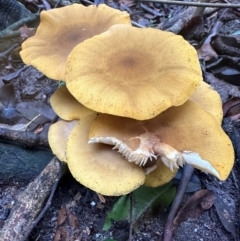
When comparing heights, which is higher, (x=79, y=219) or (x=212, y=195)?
(x=212, y=195)

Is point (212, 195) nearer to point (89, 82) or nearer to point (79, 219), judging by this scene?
point (79, 219)

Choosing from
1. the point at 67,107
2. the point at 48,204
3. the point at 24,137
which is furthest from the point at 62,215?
the point at 67,107

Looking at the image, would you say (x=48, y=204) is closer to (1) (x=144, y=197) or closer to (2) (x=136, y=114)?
(1) (x=144, y=197)

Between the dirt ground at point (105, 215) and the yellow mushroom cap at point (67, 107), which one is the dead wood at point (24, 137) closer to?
the dirt ground at point (105, 215)

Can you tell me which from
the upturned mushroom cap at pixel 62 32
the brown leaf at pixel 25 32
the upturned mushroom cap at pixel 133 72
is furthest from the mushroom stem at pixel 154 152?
the brown leaf at pixel 25 32

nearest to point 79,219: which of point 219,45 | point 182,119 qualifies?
point 182,119

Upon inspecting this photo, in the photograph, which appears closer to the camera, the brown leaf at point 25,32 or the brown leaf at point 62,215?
the brown leaf at point 62,215

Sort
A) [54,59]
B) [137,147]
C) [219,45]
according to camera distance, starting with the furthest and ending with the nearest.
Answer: [219,45] → [54,59] → [137,147]
